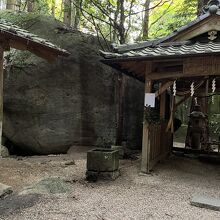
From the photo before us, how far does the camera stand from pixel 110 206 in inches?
223

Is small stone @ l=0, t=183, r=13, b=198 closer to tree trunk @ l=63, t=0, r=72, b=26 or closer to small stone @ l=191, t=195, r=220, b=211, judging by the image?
small stone @ l=191, t=195, r=220, b=211

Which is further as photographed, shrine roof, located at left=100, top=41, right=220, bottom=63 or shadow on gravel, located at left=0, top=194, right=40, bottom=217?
shrine roof, located at left=100, top=41, right=220, bottom=63

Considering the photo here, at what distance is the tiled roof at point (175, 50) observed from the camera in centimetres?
712

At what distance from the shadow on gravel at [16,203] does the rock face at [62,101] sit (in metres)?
6.17

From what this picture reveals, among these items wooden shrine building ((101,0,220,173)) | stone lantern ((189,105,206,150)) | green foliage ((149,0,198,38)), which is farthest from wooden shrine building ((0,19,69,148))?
green foliage ((149,0,198,38))

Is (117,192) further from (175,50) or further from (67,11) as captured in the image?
(67,11)

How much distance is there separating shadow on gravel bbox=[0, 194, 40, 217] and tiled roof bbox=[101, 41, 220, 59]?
4174 mm

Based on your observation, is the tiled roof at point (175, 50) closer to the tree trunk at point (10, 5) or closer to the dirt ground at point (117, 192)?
the dirt ground at point (117, 192)

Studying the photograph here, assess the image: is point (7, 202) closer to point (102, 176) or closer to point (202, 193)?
point (102, 176)

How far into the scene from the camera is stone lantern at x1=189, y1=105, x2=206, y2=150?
1305cm

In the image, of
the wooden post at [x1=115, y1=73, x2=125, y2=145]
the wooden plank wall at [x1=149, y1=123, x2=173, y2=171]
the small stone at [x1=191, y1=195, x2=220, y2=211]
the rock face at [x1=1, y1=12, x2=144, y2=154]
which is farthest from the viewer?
the rock face at [x1=1, y1=12, x2=144, y2=154]

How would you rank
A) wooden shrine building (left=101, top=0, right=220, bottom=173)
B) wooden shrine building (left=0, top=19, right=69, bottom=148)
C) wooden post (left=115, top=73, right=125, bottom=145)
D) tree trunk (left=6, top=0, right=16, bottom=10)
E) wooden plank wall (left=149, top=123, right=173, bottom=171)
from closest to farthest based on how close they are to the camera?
wooden shrine building (left=0, top=19, right=69, bottom=148), wooden shrine building (left=101, top=0, right=220, bottom=173), wooden plank wall (left=149, top=123, right=173, bottom=171), wooden post (left=115, top=73, right=125, bottom=145), tree trunk (left=6, top=0, right=16, bottom=10)

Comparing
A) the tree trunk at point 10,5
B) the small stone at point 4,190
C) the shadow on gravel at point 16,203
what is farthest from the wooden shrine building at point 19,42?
the tree trunk at point 10,5

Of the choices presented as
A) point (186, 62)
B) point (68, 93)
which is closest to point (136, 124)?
point (68, 93)
